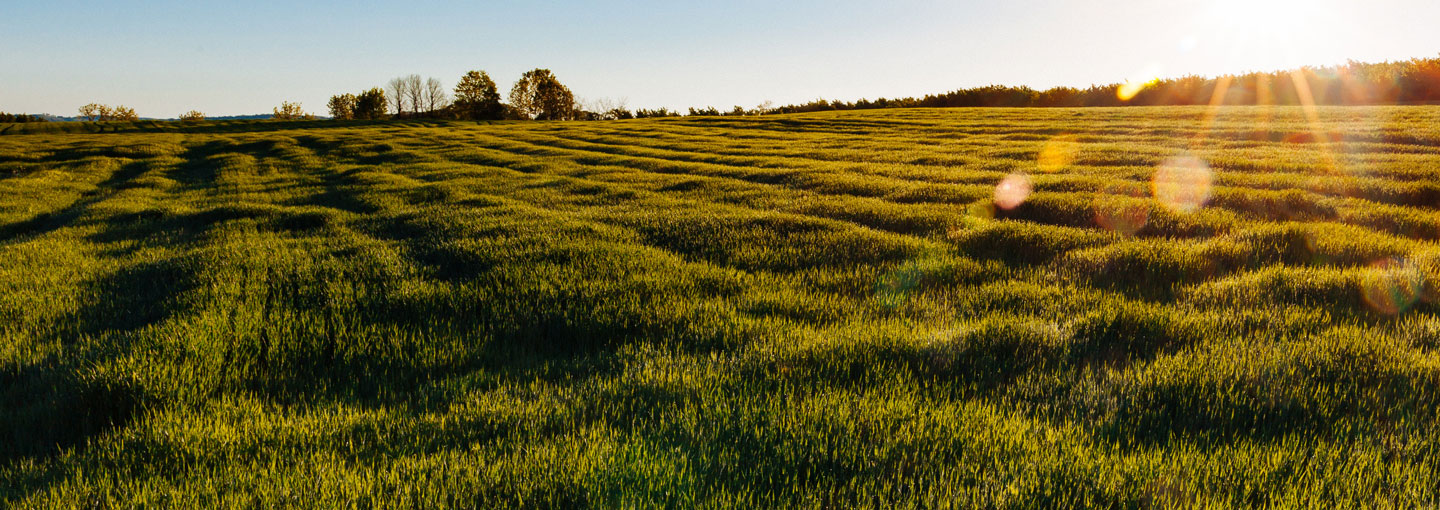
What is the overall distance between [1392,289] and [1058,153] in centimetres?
1337

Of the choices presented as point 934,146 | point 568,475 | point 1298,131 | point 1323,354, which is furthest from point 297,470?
point 1298,131

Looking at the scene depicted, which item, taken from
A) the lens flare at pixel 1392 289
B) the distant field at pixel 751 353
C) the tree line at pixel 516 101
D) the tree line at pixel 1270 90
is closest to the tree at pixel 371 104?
the tree line at pixel 516 101

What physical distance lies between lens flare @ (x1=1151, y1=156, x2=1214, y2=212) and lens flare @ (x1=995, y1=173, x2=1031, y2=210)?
192 cm

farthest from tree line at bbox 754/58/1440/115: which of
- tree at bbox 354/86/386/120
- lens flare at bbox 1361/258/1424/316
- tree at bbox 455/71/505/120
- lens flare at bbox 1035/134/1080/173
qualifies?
tree at bbox 354/86/386/120

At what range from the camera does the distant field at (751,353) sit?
2.93 metres

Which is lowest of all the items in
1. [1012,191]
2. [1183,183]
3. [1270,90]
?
[1012,191]

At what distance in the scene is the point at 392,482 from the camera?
2893 mm

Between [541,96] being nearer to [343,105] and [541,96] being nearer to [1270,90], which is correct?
[343,105]

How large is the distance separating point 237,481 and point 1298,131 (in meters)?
26.0

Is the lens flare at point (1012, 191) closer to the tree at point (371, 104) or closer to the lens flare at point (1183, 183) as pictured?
the lens flare at point (1183, 183)

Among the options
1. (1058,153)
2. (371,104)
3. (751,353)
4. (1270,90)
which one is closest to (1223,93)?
(1270,90)

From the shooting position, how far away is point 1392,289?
541 centimetres

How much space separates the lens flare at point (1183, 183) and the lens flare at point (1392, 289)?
3724mm

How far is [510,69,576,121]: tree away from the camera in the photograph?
8738 cm
